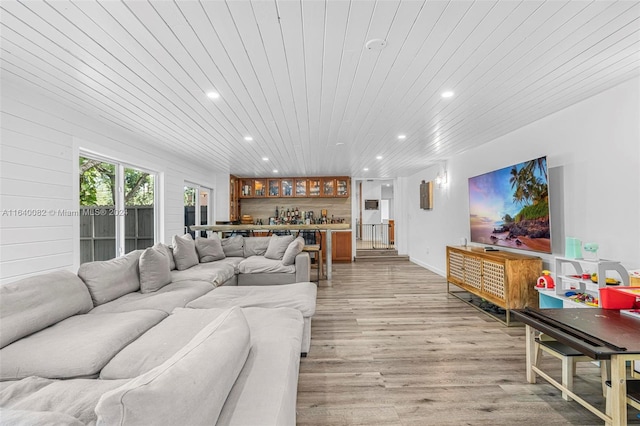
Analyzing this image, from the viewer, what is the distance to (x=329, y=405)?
2062mm

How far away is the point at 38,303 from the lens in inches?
79.1

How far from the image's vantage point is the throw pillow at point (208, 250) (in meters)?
4.77

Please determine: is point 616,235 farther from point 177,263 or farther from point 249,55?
point 177,263

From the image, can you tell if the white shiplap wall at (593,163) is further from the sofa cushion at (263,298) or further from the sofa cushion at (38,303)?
the sofa cushion at (38,303)

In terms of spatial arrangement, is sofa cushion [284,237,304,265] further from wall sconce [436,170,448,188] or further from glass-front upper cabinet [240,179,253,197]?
glass-front upper cabinet [240,179,253,197]

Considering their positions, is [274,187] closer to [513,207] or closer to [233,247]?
[233,247]

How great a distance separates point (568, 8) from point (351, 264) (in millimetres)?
6816

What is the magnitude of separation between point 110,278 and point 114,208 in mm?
1774

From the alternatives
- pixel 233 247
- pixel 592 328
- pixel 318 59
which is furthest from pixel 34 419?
pixel 233 247

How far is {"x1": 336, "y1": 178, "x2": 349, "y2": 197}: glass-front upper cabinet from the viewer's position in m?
8.60

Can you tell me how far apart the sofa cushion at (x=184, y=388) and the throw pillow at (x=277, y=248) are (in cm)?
373

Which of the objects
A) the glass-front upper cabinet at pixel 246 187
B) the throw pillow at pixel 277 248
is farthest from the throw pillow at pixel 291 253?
the glass-front upper cabinet at pixel 246 187

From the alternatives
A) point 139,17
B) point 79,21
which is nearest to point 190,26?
point 139,17

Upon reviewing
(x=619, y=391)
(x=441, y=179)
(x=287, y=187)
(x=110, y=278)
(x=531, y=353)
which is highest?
(x=287, y=187)
